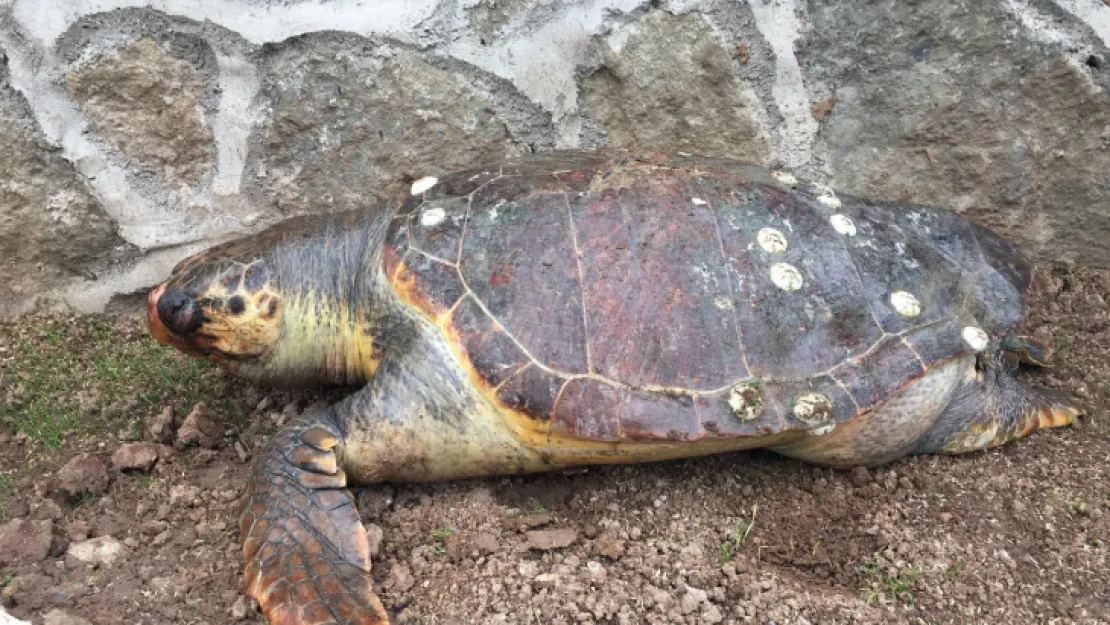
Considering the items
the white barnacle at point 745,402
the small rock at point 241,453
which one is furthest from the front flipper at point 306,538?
the white barnacle at point 745,402

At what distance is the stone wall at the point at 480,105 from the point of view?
1827mm

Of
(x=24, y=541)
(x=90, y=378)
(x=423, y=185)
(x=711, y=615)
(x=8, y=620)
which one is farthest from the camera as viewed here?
(x=90, y=378)

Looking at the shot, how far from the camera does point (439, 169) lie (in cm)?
205

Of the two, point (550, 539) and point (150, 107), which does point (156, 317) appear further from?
point (550, 539)

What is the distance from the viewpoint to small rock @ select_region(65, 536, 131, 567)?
148 centimetres

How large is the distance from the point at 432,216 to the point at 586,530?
698mm

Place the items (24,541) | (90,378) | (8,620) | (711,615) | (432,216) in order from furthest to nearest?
(90,378) → (432,216) → (24,541) → (711,615) → (8,620)

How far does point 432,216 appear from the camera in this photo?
170 cm

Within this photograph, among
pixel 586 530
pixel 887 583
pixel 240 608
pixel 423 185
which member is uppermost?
pixel 423 185

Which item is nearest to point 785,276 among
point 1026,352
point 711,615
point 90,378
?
point 711,615

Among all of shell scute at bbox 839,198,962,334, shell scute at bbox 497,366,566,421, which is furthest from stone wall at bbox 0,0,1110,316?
shell scute at bbox 497,366,566,421

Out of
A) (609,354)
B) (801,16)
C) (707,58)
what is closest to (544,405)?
(609,354)

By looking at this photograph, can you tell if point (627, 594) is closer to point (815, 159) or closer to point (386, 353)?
point (386, 353)

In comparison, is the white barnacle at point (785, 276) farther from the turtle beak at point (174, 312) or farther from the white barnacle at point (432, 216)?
the turtle beak at point (174, 312)
